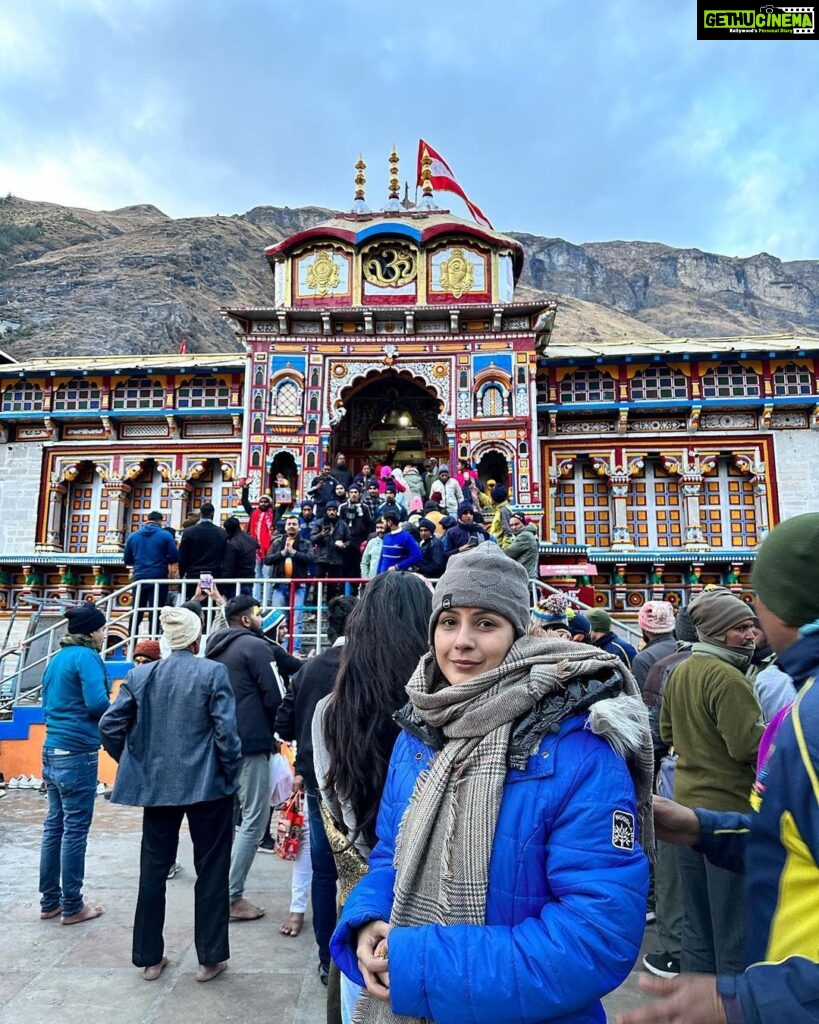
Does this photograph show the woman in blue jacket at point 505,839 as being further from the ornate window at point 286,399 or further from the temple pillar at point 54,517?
the temple pillar at point 54,517

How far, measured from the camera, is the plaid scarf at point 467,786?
159cm

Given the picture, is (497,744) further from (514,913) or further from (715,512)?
(715,512)

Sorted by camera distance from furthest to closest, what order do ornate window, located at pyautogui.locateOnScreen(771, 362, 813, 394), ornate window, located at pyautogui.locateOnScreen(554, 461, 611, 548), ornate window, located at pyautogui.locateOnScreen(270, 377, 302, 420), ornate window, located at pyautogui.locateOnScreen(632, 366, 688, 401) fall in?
ornate window, located at pyautogui.locateOnScreen(554, 461, 611, 548)
ornate window, located at pyautogui.locateOnScreen(632, 366, 688, 401)
ornate window, located at pyautogui.locateOnScreen(771, 362, 813, 394)
ornate window, located at pyautogui.locateOnScreen(270, 377, 302, 420)

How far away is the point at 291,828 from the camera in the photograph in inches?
185

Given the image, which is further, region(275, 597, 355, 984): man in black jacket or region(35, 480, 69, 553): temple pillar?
region(35, 480, 69, 553): temple pillar

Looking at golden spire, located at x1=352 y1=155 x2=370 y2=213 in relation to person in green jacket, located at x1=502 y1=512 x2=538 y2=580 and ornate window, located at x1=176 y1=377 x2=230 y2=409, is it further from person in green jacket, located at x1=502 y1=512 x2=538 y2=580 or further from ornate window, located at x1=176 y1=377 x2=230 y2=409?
person in green jacket, located at x1=502 y1=512 x2=538 y2=580

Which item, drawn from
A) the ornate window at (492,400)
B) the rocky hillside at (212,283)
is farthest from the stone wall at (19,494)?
the rocky hillside at (212,283)

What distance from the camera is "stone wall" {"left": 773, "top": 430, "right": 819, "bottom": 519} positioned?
745 inches

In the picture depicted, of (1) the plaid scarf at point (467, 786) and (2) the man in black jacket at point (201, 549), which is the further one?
(2) the man in black jacket at point (201, 549)

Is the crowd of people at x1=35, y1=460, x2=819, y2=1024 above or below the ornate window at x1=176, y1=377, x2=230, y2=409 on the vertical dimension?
below

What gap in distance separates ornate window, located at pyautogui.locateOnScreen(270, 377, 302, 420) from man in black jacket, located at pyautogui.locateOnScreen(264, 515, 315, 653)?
865 cm

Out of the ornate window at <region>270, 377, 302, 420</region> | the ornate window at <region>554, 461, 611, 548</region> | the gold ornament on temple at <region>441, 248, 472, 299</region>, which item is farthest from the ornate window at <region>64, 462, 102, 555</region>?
the ornate window at <region>554, 461, 611, 548</region>

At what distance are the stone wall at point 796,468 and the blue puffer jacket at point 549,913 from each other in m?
19.8

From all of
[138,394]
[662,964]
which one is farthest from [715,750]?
[138,394]
